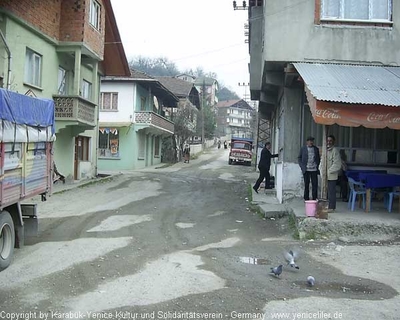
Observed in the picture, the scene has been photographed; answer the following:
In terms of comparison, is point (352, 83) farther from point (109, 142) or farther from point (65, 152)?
point (109, 142)

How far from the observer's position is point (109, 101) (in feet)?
105

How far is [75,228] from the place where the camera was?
384 inches

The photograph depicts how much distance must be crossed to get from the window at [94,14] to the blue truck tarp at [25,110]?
12.1 metres

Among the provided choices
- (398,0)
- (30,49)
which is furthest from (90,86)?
(398,0)

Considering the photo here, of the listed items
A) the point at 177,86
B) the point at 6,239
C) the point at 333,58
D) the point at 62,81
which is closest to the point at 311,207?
the point at 333,58

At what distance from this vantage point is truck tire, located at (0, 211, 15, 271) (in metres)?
6.43

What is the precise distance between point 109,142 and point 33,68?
16105 mm

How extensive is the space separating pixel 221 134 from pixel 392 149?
95333mm

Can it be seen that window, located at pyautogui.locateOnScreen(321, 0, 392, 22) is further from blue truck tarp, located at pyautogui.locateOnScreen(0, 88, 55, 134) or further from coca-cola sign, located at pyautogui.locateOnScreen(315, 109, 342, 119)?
blue truck tarp, located at pyautogui.locateOnScreen(0, 88, 55, 134)

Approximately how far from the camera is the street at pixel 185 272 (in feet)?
16.4

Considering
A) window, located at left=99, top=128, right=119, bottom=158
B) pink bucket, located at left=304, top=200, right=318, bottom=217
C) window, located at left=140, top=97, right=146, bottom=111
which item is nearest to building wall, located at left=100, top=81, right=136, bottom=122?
window, located at left=99, top=128, right=119, bottom=158

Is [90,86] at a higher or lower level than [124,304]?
higher

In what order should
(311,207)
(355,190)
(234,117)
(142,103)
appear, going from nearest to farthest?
(311,207) → (355,190) → (142,103) → (234,117)

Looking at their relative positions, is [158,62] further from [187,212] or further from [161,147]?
[187,212]
